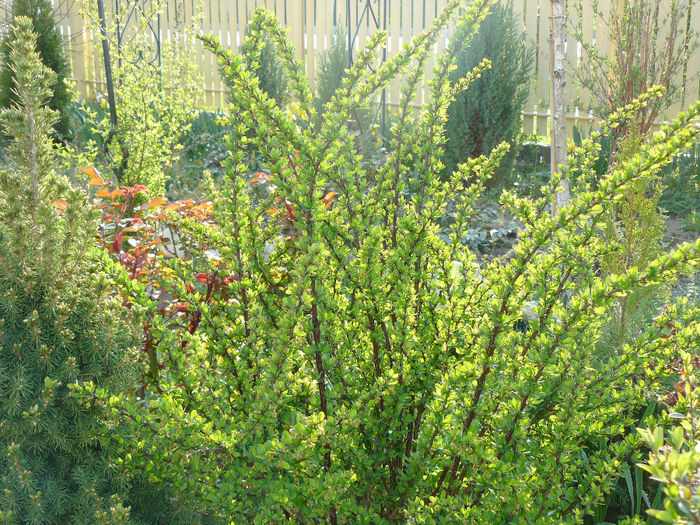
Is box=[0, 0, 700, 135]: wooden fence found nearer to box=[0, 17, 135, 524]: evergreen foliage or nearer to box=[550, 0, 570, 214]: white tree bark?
box=[550, 0, 570, 214]: white tree bark

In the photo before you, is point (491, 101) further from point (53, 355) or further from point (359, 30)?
point (53, 355)

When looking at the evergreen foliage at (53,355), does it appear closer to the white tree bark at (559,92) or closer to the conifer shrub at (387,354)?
the conifer shrub at (387,354)

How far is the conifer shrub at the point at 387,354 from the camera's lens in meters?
1.49

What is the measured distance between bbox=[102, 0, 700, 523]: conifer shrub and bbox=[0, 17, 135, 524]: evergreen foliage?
0.10 metres

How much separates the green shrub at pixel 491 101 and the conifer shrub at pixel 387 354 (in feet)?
17.3

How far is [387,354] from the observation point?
5.80ft

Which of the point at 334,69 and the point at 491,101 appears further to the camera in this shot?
the point at 334,69

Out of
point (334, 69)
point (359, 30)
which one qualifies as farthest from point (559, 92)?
point (359, 30)

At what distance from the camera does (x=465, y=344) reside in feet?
5.86

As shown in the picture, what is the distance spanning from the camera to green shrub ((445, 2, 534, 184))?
22.5ft

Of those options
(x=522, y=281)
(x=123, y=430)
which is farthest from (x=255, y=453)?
(x=522, y=281)

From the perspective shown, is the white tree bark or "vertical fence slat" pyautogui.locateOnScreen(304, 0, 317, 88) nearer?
the white tree bark

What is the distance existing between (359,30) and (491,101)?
4.00 meters

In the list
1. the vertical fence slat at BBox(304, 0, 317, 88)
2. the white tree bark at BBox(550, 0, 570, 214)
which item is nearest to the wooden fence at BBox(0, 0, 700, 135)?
the vertical fence slat at BBox(304, 0, 317, 88)
